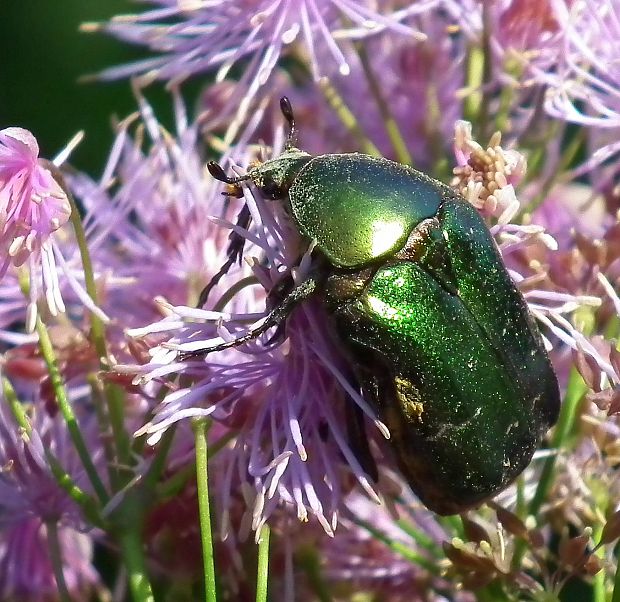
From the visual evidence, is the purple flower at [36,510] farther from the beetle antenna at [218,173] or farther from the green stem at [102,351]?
the beetle antenna at [218,173]

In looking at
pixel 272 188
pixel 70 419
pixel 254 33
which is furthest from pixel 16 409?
pixel 254 33

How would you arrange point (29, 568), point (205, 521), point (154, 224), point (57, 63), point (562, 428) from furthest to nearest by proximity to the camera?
point (57, 63) → point (154, 224) → point (29, 568) → point (562, 428) → point (205, 521)

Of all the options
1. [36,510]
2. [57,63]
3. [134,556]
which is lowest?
[57,63]

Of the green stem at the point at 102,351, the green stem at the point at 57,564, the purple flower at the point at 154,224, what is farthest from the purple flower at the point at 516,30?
the green stem at the point at 57,564

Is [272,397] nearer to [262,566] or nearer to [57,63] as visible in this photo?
[262,566]

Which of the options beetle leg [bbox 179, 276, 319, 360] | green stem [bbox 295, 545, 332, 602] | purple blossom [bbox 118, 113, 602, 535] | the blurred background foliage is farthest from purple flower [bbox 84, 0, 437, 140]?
the blurred background foliage

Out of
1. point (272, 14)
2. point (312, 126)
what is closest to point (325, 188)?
point (272, 14)

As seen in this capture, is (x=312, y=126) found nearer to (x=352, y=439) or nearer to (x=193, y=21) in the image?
(x=193, y=21)
